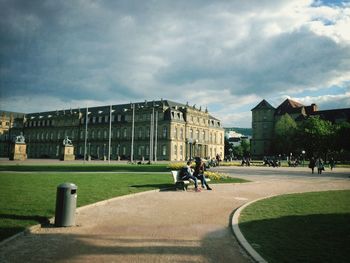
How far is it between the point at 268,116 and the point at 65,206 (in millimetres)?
105188

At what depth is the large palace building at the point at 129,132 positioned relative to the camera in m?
80.8

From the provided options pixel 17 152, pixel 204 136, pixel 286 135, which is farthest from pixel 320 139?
pixel 17 152

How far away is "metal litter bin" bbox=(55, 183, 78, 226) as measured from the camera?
786cm

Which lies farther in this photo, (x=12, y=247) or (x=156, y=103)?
(x=156, y=103)

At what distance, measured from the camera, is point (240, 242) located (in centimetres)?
652

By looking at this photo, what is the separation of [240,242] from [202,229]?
5.00ft

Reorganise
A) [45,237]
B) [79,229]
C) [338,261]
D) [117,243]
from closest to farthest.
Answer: [338,261], [117,243], [45,237], [79,229]

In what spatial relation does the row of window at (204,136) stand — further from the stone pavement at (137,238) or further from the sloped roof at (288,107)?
the stone pavement at (137,238)

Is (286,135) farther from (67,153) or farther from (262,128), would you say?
(67,153)

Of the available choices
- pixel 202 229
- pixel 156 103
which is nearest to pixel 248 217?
pixel 202 229

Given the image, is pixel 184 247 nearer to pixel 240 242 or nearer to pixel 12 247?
pixel 240 242

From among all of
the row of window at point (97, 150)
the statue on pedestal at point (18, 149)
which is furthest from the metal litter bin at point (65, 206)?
the row of window at point (97, 150)

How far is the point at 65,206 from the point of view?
7898mm

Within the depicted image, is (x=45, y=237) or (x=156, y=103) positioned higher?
(x=156, y=103)
